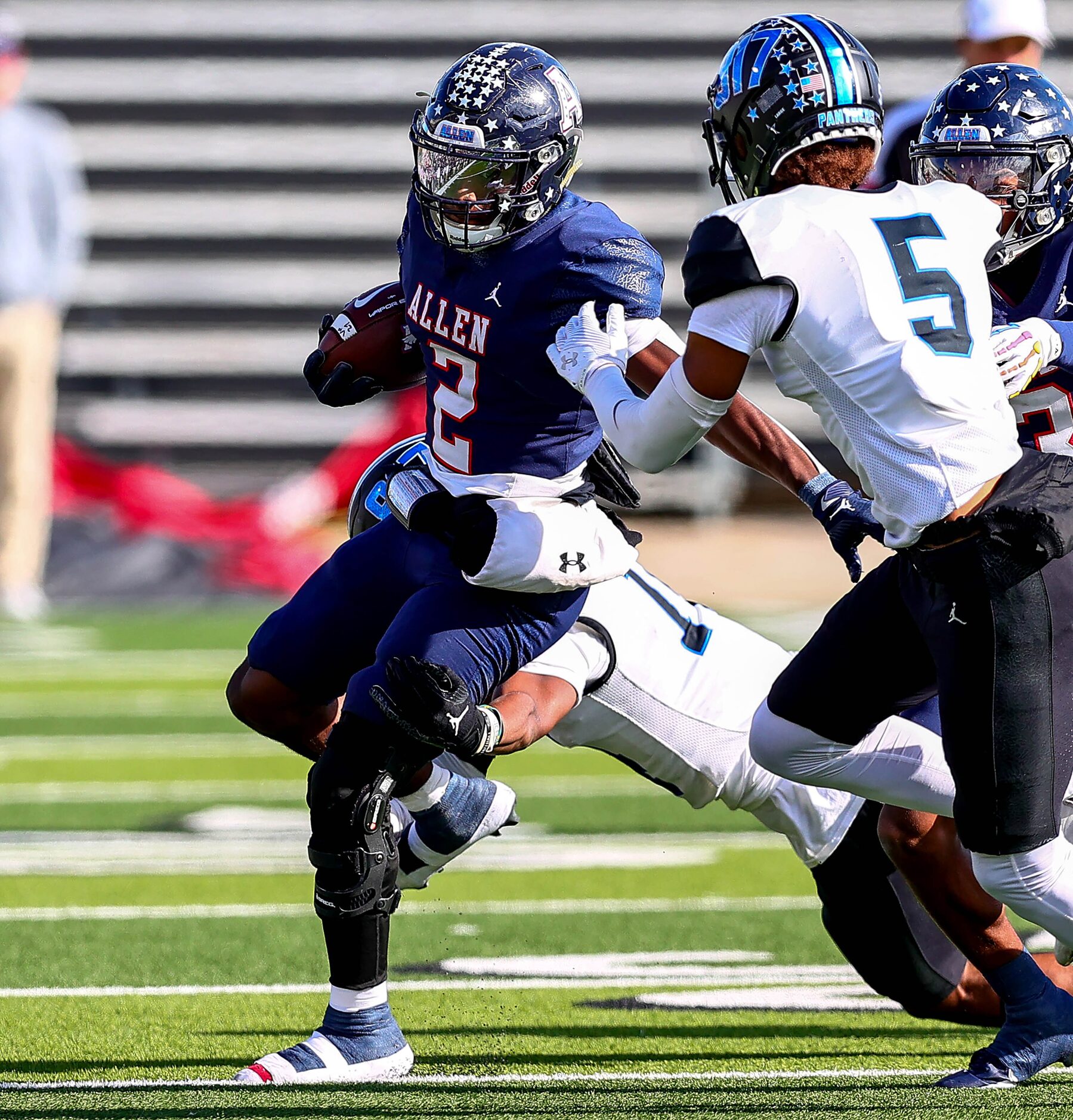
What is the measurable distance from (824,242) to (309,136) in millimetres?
12332

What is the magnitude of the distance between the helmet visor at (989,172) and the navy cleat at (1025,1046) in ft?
4.29

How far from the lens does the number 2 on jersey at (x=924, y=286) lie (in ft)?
9.99

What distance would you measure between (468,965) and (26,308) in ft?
23.7

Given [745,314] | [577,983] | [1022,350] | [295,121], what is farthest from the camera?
[295,121]

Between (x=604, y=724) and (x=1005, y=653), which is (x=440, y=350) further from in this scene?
(x=1005, y=653)

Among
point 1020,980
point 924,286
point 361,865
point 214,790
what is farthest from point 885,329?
point 214,790

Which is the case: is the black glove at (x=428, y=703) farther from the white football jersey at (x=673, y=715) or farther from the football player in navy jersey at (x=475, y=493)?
the white football jersey at (x=673, y=715)

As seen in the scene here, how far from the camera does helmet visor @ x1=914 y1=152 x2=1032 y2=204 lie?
348 centimetres

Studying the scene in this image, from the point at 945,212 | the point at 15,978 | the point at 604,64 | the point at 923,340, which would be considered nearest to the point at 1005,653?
the point at 923,340

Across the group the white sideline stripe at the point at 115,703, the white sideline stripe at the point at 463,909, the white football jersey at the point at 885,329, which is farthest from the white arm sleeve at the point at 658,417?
A: the white sideline stripe at the point at 115,703

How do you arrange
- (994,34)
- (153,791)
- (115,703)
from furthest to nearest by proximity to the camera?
(115,703), (153,791), (994,34)

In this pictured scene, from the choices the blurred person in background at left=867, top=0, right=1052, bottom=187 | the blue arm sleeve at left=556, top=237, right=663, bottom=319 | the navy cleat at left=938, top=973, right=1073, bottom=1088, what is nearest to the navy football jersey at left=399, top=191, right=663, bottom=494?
the blue arm sleeve at left=556, top=237, right=663, bottom=319

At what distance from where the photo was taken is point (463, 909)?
4953mm

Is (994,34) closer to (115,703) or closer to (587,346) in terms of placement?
(587,346)
